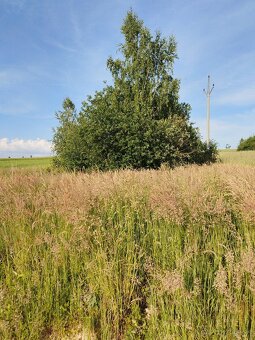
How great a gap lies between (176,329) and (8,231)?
3088 mm

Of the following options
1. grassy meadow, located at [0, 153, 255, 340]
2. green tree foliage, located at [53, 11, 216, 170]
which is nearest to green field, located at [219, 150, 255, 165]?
green tree foliage, located at [53, 11, 216, 170]

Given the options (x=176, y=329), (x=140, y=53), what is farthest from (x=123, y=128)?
(x=176, y=329)

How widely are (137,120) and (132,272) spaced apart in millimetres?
11566

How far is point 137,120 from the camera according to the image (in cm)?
1437

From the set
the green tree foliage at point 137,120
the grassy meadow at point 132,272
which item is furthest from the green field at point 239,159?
the grassy meadow at point 132,272

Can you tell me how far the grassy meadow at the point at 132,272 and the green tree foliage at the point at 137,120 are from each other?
29.4 ft

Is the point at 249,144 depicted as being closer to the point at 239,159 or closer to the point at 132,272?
the point at 239,159

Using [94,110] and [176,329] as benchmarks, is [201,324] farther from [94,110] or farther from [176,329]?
[94,110]

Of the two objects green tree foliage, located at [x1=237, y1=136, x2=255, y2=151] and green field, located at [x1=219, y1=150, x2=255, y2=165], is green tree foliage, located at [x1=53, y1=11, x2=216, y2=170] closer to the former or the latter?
green field, located at [x1=219, y1=150, x2=255, y2=165]

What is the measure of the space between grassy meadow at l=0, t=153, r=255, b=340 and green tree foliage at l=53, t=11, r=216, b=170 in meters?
8.95

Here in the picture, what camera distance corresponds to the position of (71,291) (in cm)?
327

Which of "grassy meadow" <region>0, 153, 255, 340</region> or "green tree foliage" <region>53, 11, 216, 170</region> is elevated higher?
"green tree foliage" <region>53, 11, 216, 170</region>

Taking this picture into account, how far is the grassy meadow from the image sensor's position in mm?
2502

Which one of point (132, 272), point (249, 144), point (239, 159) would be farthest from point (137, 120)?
point (249, 144)
